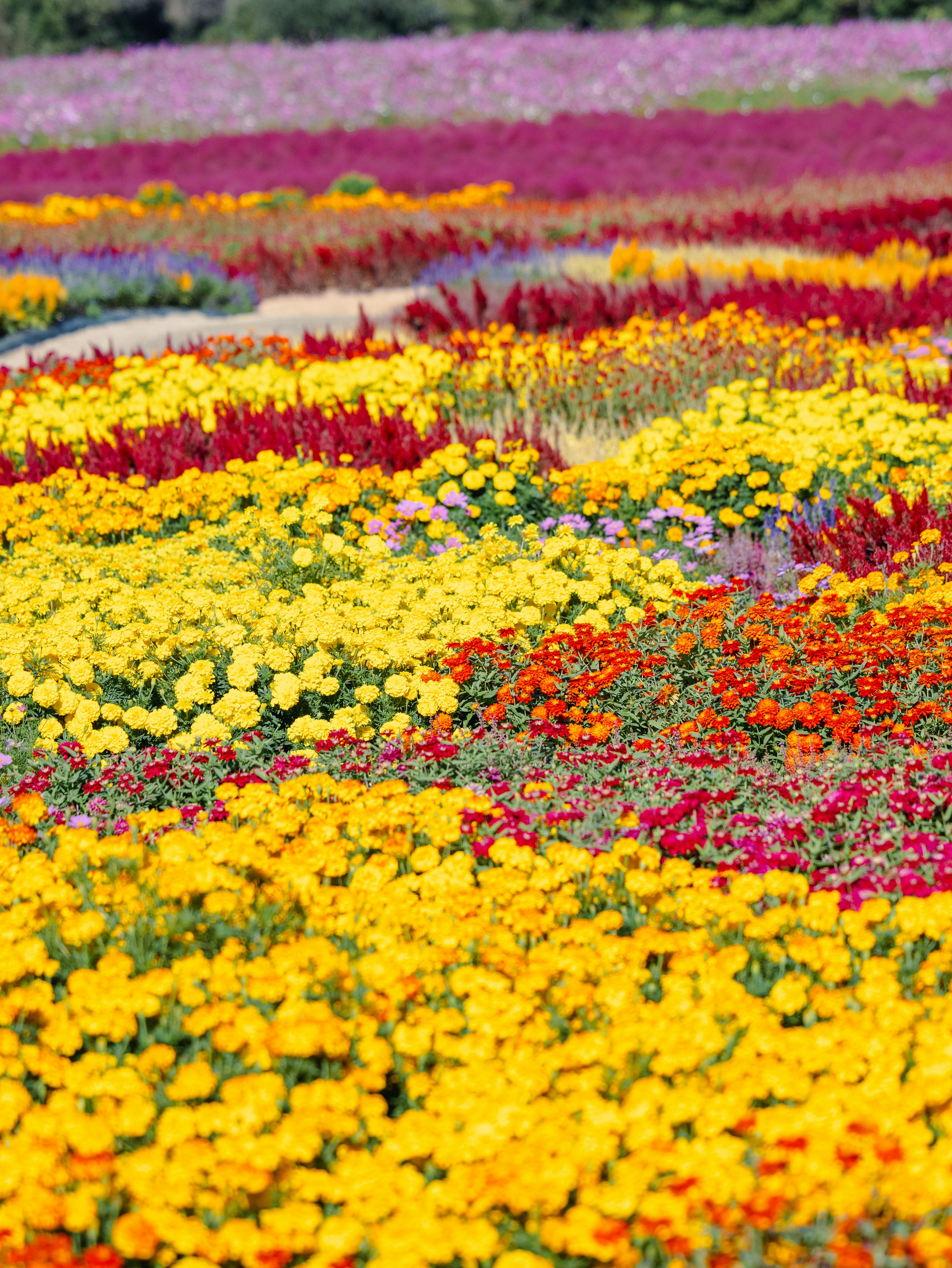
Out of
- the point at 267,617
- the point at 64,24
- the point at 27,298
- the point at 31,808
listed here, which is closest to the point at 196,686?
the point at 267,617

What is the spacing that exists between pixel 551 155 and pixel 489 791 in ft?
68.2

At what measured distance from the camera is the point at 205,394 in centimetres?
829

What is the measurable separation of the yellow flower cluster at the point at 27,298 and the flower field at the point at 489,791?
129 inches

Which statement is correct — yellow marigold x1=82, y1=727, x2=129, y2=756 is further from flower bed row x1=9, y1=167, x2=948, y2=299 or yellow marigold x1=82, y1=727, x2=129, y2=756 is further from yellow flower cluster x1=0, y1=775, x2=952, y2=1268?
flower bed row x1=9, y1=167, x2=948, y2=299

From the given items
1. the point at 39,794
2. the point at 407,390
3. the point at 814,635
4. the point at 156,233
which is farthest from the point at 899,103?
the point at 39,794

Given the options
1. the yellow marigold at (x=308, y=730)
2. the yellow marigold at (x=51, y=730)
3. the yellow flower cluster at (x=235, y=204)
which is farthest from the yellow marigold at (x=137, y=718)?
the yellow flower cluster at (x=235, y=204)

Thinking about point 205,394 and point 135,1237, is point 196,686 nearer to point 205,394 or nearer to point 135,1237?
point 135,1237

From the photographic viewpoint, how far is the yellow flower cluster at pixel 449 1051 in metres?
2.03

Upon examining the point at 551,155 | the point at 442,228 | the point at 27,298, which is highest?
the point at 551,155

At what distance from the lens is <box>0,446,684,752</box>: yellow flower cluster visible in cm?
417

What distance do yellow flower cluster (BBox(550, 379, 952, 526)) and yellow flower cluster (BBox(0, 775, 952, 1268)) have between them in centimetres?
334

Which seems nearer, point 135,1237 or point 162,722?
point 135,1237

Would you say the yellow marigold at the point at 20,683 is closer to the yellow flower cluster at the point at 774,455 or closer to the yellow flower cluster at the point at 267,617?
the yellow flower cluster at the point at 267,617

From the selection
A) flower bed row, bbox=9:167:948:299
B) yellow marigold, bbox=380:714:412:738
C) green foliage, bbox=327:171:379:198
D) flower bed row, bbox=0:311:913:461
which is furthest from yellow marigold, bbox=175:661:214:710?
green foliage, bbox=327:171:379:198
